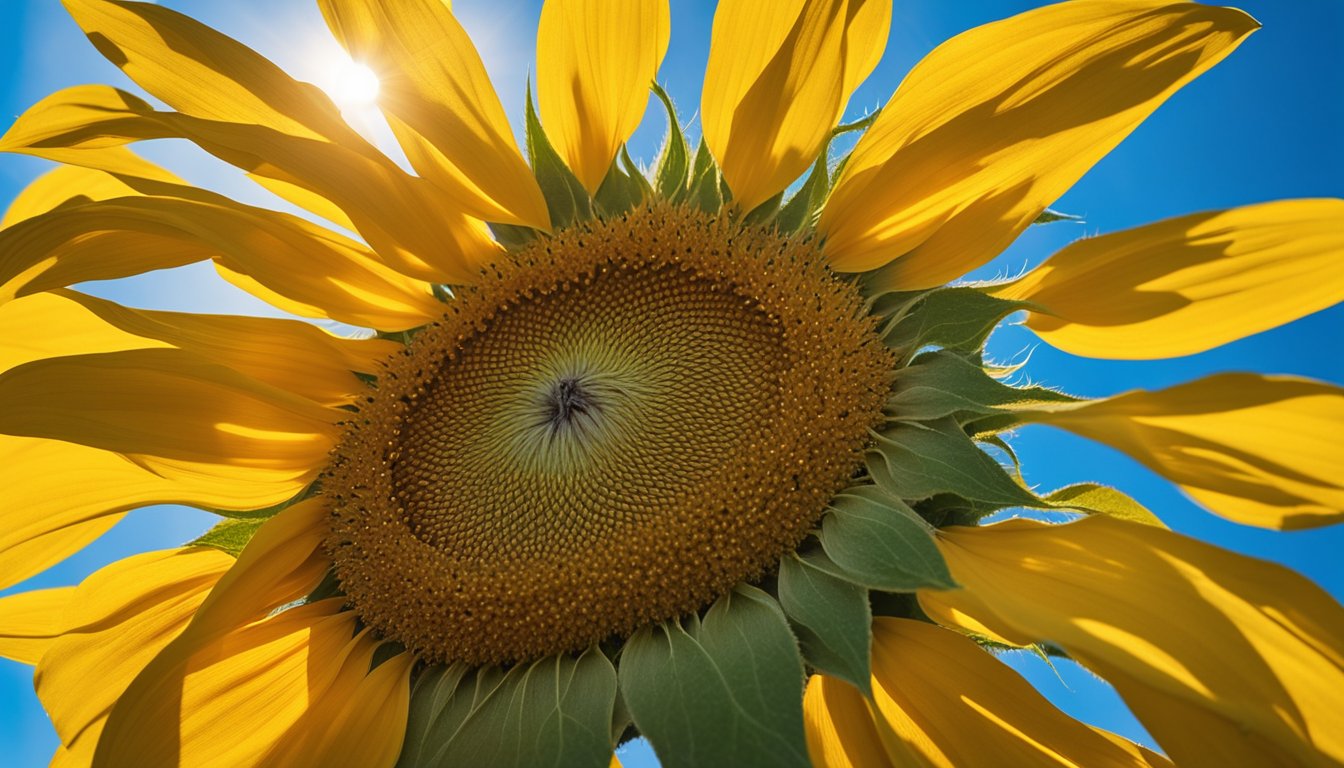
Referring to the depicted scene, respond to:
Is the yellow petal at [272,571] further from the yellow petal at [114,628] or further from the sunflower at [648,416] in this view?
the yellow petal at [114,628]

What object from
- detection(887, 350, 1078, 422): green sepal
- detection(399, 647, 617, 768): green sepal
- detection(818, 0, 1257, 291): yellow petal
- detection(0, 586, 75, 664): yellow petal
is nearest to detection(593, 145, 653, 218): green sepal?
detection(818, 0, 1257, 291): yellow petal

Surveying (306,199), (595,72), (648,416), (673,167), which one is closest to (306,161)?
(306,199)

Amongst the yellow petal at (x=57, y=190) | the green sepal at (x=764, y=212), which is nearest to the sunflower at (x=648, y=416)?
the green sepal at (x=764, y=212)

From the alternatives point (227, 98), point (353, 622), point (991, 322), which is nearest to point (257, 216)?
point (227, 98)

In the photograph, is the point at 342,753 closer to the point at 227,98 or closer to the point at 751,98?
the point at 227,98

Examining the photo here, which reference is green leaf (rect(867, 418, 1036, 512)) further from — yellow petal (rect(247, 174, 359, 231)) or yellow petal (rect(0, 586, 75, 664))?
yellow petal (rect(0, 586, 75, 664))
